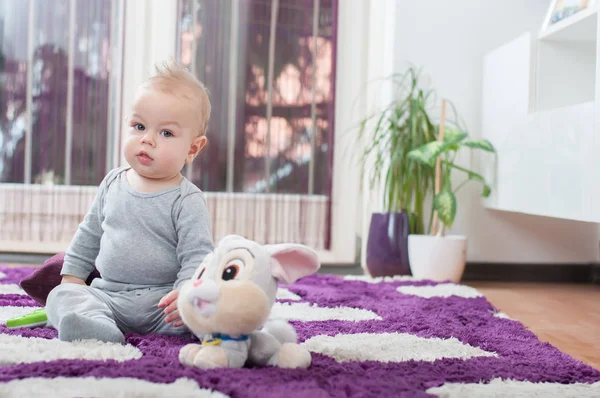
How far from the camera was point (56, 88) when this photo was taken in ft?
9.96

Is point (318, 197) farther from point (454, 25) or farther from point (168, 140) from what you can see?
point (168, 140)

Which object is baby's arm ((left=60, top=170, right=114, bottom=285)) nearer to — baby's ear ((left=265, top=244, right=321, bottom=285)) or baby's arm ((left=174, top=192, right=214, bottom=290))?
baby's arm ((left=174, top=192, right=214, bottom=290))

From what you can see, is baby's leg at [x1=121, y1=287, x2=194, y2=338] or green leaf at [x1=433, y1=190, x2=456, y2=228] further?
green leaf at [x1=433, y1=190, x2=456, y2=228]

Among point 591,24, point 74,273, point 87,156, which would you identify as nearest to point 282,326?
point 74,273

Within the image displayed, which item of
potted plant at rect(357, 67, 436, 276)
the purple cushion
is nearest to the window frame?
potted plant at rect(357, 67, 436, 276)

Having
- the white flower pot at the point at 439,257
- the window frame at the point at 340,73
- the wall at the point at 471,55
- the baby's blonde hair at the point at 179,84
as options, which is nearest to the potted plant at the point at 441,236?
the white flower pot at the point at 439,257

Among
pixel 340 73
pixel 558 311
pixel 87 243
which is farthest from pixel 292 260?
Answer: pixel 340 73

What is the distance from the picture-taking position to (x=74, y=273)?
145 centimetres

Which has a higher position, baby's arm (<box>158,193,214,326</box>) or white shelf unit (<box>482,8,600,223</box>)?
white shelf unit (<box>482,8,600,223</box>)

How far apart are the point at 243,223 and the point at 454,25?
1.18 m

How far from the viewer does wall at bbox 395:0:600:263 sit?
9.19 feet

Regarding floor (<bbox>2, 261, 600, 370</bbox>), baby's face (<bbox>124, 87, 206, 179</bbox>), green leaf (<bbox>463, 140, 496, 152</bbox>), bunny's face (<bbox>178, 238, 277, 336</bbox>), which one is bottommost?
floor (<bbox>2, 261, 600, 370</bbox>)

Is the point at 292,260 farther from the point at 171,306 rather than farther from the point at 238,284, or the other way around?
the point at 171,306

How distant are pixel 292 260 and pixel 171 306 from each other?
0.26 meters
